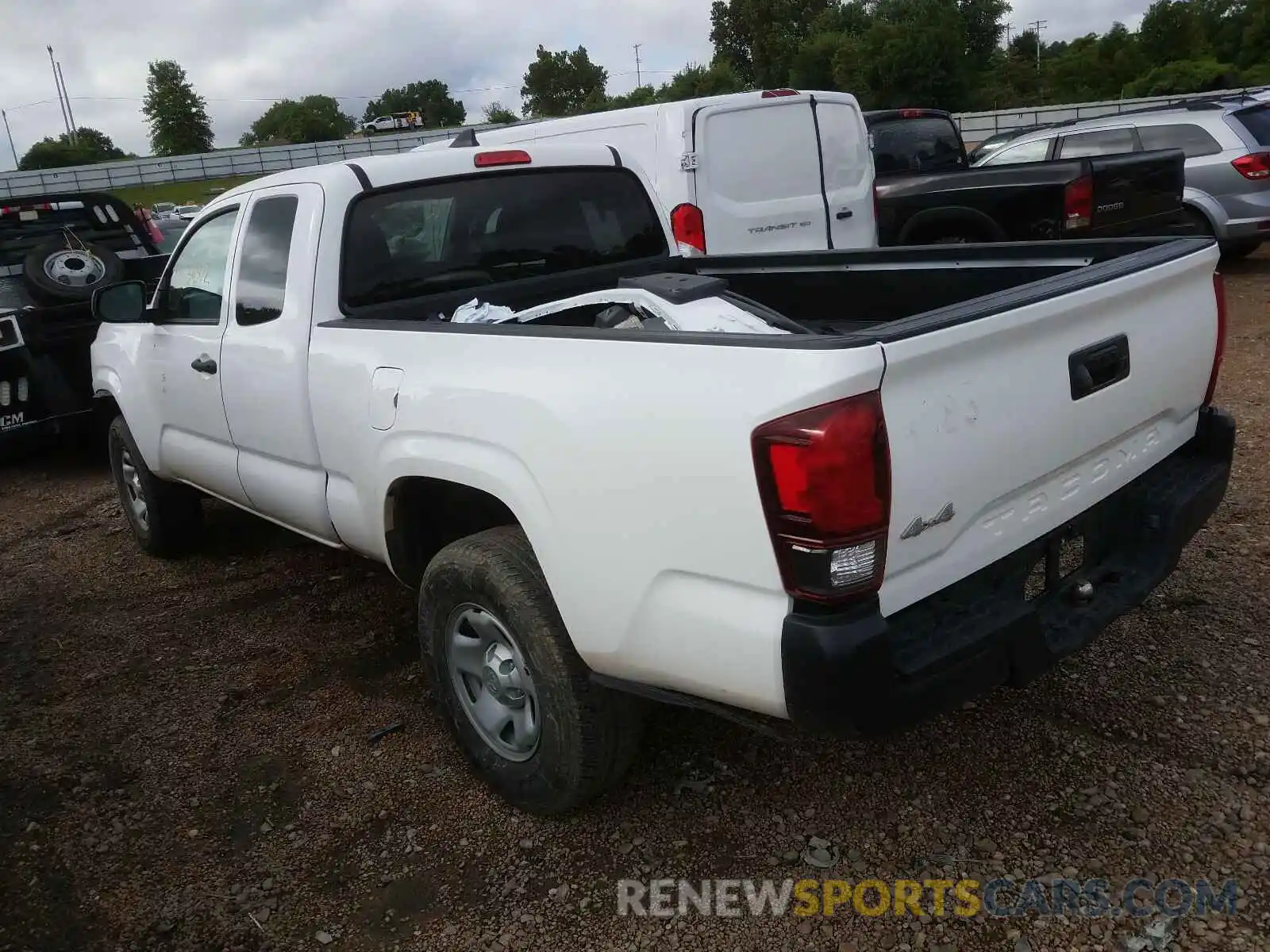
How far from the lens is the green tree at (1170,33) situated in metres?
46.3

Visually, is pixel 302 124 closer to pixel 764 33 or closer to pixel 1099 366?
pixel 764 33

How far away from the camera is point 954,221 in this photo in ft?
27.8

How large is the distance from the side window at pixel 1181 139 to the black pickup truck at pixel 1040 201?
1.00 meters

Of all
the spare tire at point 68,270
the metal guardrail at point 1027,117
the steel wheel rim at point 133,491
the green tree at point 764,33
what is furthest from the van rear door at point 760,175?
the green tree at point 764,33

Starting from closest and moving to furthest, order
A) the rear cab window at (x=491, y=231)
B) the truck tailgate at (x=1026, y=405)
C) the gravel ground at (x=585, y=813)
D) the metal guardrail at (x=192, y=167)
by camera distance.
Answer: the truck tailgate at (x=1026, y=405), the gravel ground at (x=585, y=813), the rear cab window at (x=491, y=231), the metal guardrail at (x=192, y=167)

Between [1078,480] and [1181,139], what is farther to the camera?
[1181,139]

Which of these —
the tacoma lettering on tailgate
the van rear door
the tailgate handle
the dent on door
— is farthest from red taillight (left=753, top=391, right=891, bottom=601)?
the van rear door

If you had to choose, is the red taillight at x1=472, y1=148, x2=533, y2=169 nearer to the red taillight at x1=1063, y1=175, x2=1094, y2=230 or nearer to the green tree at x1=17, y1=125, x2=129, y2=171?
the red taillight at x1=1063, y1=175, x2=1094, y2=230

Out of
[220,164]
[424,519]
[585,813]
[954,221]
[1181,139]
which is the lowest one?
[585,813]

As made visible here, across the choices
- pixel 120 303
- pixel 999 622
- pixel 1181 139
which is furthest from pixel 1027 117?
pixel 999 622

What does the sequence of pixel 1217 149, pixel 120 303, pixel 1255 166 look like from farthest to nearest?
pixel 1217 149, pixel 1255 166, pixel 120 303

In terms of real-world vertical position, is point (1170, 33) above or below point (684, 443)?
above

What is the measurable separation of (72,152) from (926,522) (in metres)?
87.2

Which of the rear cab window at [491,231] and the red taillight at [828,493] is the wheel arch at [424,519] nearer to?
the rear cab window at [491,231]
